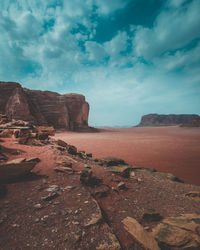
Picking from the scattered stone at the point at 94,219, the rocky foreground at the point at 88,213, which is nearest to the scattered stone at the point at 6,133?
the rocky foreground at the point at 88,213

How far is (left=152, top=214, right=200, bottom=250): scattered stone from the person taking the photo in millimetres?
1804

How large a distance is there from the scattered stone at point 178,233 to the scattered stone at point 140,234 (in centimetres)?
13

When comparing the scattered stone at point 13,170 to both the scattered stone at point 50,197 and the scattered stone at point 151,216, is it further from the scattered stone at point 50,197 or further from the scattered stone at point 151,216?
the scattered stone at point 151,216

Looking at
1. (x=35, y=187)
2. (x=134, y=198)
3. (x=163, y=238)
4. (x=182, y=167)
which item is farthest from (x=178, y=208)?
(x=182, y=167)

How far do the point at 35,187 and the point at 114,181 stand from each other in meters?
2.34

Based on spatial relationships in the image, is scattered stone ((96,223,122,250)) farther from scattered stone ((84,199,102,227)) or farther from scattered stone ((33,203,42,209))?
scattered stone ((33,203,42,209))

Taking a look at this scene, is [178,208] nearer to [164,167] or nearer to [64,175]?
[64,175]

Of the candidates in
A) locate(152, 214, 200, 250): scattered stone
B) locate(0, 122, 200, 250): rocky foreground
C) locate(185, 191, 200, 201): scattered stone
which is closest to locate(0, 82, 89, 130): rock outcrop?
locate(0, 122, 200, 250): rocky foreground

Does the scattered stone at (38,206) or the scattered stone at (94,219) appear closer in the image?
the scattered stone at (94,219)

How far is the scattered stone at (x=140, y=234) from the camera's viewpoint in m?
1.78

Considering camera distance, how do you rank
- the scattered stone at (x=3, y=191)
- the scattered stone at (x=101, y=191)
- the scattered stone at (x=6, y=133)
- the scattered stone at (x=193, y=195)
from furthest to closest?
1. the scattered stone at (x=6, y=133)
2. the scattered stone at (x=193, y=195)
3. the scattered stone at (x=101, y=191)
4. the scattered stone at (x=3, y=191)

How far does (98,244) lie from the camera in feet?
5.36

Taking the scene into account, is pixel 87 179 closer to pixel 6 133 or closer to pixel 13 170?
pixel 13 170

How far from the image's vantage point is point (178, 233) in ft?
6.42
